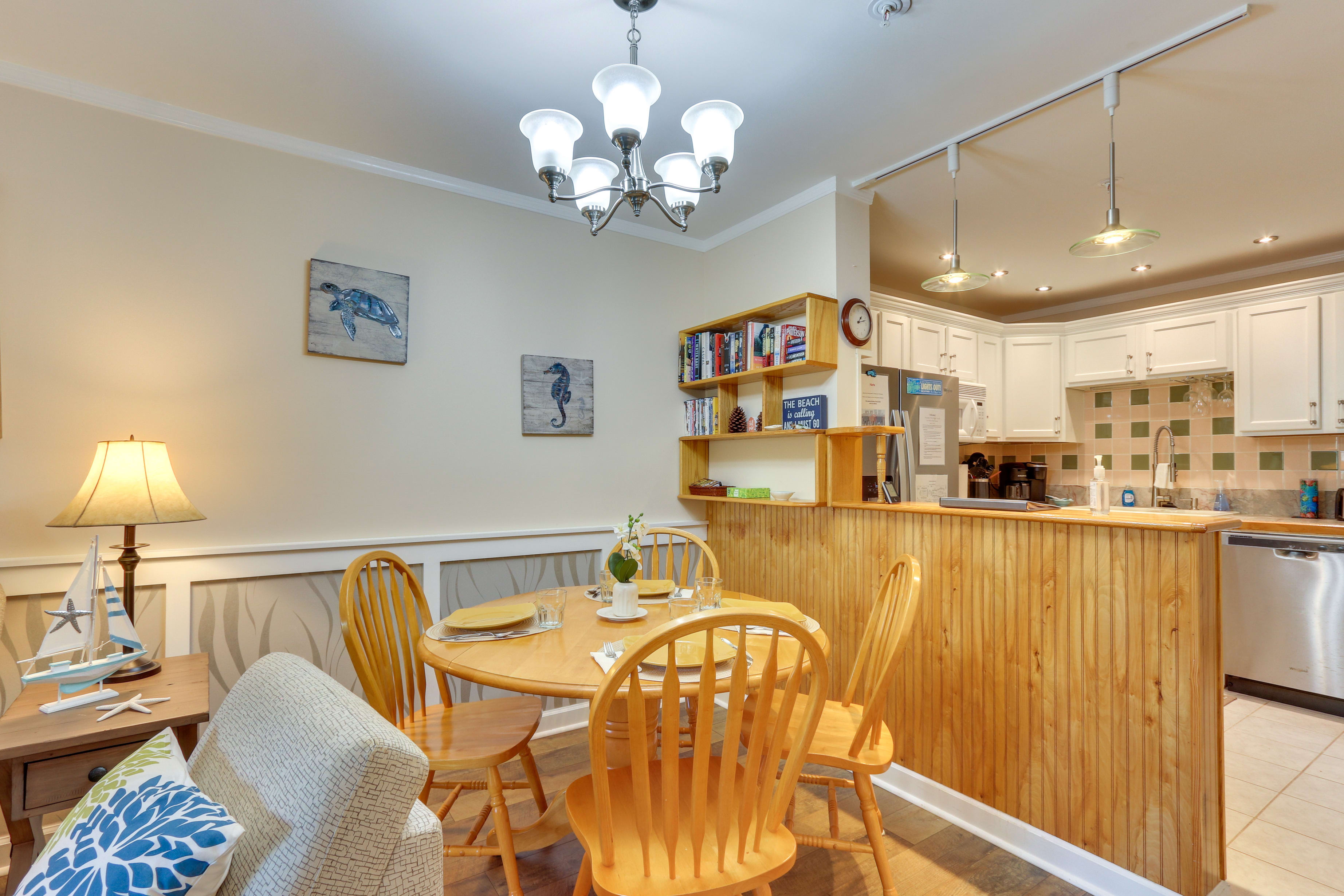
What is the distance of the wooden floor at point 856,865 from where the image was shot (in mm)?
1859

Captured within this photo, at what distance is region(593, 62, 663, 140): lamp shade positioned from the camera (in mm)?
1516

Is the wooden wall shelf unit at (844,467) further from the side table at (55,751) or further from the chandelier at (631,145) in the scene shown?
the side table at (55,751)

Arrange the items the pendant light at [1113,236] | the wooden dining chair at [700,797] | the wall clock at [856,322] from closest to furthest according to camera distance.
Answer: the wooden dining chair at [700,797] → the pendant light at [1113,236] → the wall clock at [856,322]

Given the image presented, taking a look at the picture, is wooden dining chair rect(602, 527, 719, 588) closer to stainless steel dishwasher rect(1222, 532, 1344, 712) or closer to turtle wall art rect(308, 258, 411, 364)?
turtle wall art rect(308, 258, 411, 364)

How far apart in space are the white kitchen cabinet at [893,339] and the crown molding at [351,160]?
0.87 metres

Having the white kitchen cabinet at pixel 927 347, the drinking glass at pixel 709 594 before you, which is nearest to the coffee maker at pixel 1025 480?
the white kitchen cabinet at pixel 927 347

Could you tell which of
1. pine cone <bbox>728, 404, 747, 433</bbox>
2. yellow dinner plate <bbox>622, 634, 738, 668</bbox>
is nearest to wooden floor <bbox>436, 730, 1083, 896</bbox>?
yellow dinner plate <bbox>622, 634, 738, 668</bbox>

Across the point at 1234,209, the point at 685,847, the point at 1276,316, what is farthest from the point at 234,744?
the point at 1276,316

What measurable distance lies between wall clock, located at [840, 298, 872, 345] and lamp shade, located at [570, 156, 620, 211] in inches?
53.6

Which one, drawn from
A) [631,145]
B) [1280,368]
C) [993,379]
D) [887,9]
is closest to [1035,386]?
[993,379]

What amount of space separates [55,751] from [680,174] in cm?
211

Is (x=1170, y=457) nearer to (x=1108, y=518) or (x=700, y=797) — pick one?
(x=1108, y=518)

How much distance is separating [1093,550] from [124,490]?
2.93m

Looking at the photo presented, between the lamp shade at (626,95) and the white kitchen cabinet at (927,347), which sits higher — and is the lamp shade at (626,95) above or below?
above
